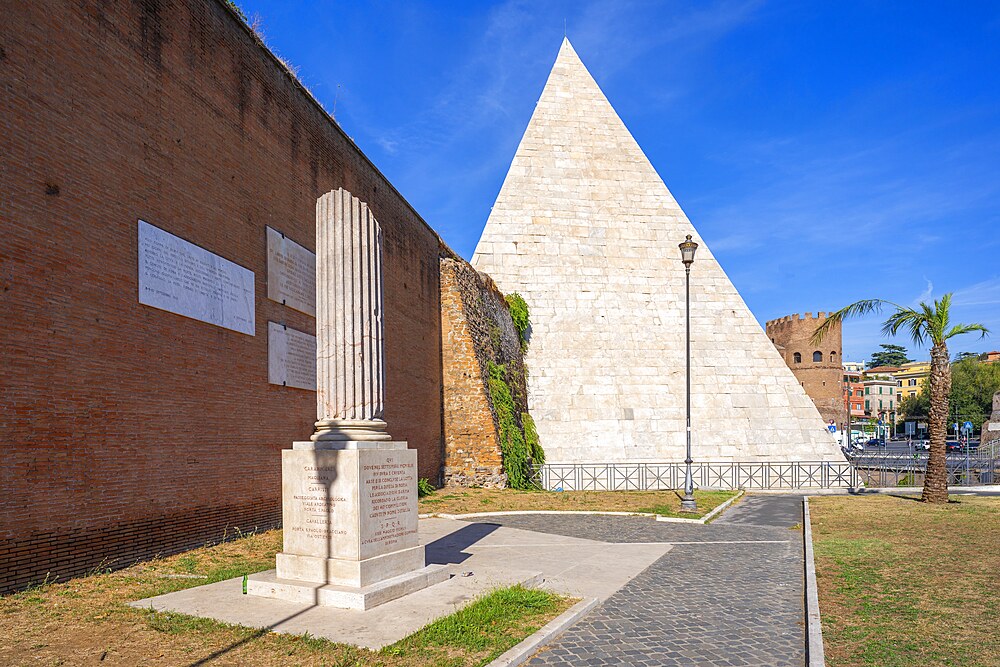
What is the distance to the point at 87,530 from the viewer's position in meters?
7.45

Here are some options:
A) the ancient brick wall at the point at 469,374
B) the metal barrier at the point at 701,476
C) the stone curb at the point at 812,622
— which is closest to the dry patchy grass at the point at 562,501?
the ancient brick wall at the point at 469,374

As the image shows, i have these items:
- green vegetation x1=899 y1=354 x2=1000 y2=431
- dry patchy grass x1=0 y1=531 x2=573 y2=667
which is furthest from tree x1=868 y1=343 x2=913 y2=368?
dry patchy grass x1=0 y1=531 x2=573 y2=667

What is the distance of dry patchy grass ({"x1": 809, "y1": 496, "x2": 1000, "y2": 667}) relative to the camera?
5.54 metres

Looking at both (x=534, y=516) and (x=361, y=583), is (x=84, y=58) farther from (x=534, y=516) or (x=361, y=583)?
(x=534, y=516)

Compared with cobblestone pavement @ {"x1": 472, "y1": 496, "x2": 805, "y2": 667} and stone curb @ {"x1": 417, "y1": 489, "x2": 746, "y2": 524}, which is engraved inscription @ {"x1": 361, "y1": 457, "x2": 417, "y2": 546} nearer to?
cobblestone pavement @ {"x1": 472, "y1": 496, "x2": 805, "y2": 667}

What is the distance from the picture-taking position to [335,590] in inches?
245

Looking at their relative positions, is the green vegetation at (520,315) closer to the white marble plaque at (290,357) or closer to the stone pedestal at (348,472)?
the white marble plaque at (290,357)

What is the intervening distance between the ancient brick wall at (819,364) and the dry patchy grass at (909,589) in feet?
150

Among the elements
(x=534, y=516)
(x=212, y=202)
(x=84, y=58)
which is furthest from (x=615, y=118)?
(x=84, y=58)

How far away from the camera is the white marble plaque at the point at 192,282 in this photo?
28.9 ft

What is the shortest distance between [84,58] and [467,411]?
572 inches

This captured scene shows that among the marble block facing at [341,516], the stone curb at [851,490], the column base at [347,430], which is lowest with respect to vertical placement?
the stone curb at [851,490]

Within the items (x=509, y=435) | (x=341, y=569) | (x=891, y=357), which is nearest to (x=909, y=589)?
(x=341, y=569)

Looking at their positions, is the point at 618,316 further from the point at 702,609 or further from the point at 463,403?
the point at 702,609
